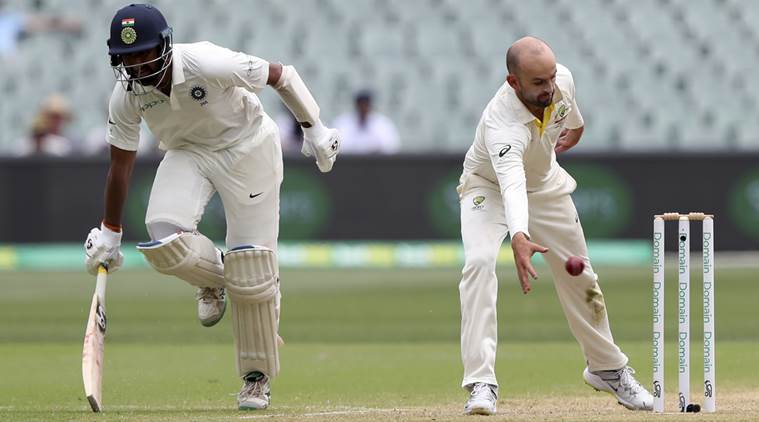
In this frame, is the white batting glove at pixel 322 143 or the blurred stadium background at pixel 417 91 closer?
the white batting glove at pixel 322 143

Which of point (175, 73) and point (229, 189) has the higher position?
point (175, 73)

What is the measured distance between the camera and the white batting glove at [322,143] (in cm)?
555

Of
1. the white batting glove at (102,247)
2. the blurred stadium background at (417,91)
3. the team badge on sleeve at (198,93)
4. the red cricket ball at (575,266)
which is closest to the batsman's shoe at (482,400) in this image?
the red cricket ball at (575,266)

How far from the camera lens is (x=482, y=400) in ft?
16.0

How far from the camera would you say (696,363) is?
718cm

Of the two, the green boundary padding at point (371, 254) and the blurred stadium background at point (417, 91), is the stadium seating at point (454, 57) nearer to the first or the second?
the blurred stadium background at point (417, 91)

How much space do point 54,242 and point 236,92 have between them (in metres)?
8.46

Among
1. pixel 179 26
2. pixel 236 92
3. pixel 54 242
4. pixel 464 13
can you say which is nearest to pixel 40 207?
pixel 54 242

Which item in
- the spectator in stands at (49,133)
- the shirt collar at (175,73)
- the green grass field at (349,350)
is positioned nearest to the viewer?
the shirt collar at (175,73)

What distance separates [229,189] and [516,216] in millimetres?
1191

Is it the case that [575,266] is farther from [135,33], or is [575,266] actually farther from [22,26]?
[22,26]

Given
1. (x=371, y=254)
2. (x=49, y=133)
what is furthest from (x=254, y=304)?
(x=49, y=133)

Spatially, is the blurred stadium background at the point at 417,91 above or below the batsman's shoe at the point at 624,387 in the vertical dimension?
above

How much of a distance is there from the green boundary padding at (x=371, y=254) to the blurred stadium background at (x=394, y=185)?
0.02 meters
